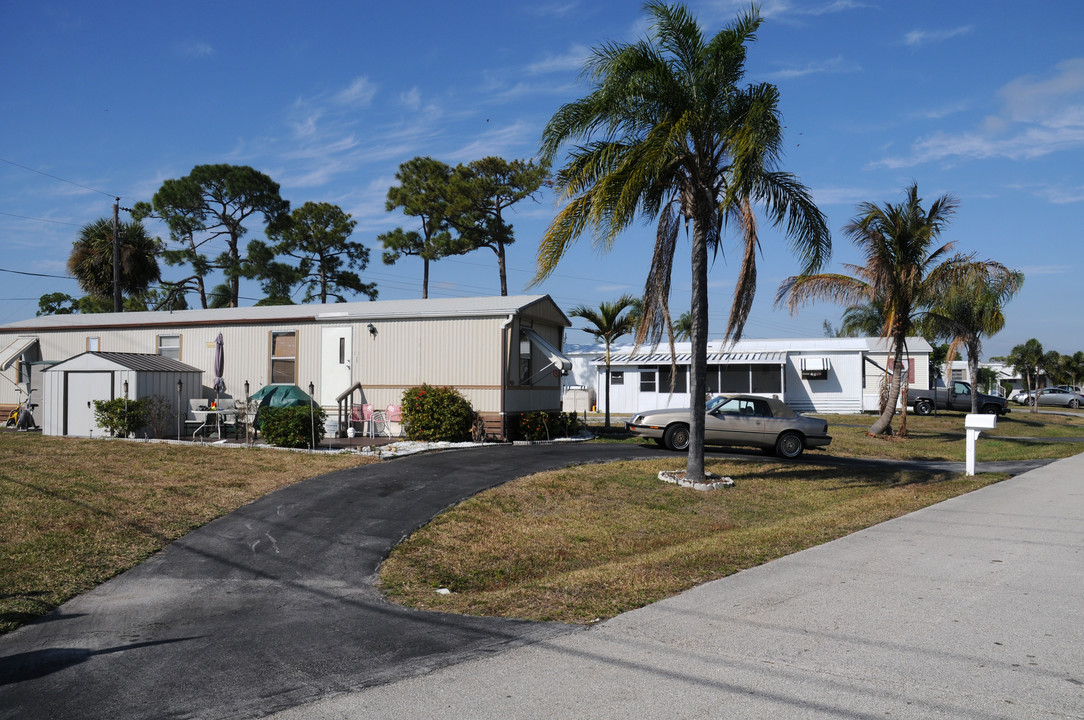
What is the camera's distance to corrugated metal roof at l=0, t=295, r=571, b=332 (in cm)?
1755

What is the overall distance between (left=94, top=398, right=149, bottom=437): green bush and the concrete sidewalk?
13702 millimetres

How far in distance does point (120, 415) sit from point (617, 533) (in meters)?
11.5

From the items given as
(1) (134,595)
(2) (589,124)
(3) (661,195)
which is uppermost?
(2) (589,124)

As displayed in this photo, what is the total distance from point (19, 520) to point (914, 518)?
1033 centimetres

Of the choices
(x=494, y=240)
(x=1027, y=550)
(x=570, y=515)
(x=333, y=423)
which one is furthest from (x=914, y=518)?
(x=494, y=240)

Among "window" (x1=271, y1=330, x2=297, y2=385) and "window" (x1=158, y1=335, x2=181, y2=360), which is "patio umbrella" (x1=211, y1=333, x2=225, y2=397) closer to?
"window" (x1=271, y1=330, x2=297, y2=385)

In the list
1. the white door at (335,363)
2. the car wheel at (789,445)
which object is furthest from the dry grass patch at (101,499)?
the car wheel at (789,445)

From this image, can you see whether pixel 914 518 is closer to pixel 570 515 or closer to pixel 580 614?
pixel 570 515

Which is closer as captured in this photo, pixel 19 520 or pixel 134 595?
pixel 134 595

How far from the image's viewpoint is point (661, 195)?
12.7 m

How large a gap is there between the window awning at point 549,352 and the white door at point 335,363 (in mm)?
4176

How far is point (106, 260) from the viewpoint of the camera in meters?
31.2


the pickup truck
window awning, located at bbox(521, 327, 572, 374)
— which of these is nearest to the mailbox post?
window awning, located at bbox(521, 327, 572, 374)

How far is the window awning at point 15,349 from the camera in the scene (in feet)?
68.8
